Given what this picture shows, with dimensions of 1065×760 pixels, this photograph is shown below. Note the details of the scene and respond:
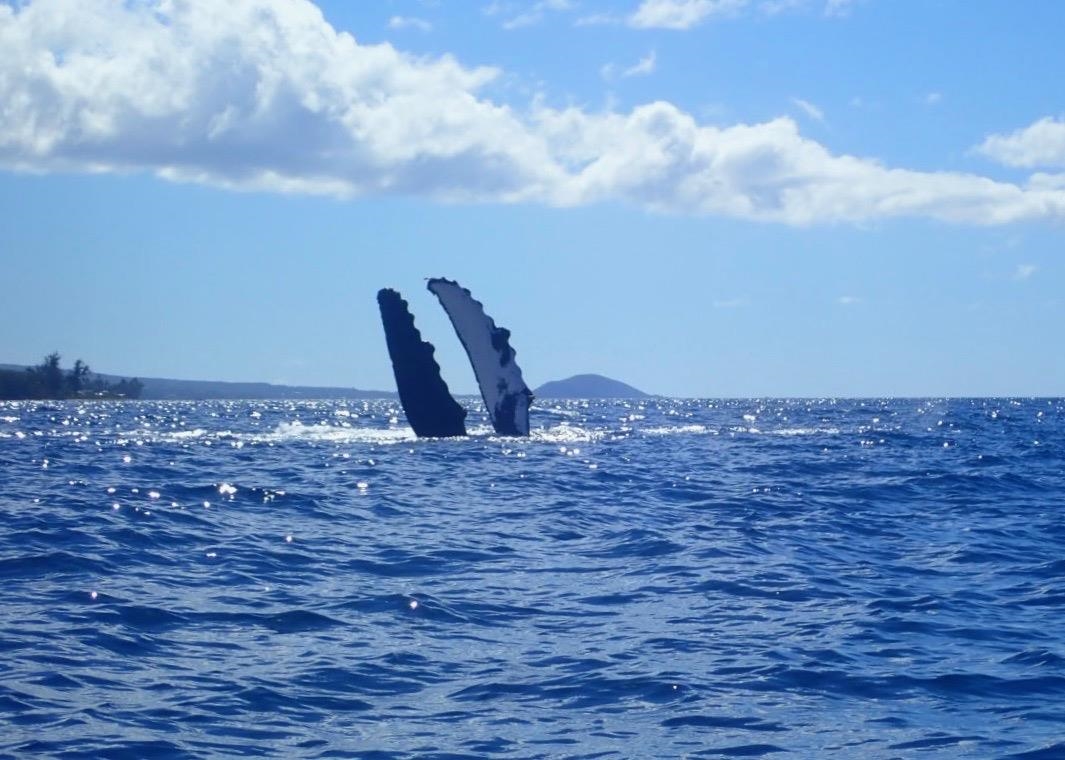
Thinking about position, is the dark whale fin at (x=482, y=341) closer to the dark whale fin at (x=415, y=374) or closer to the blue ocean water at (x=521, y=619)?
the dark whale fin at (x=415, y=374)

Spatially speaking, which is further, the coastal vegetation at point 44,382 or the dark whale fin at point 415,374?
the coastal vegetation at point 44,382

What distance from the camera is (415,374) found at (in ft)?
107

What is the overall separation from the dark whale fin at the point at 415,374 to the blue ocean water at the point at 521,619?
8.10 metres

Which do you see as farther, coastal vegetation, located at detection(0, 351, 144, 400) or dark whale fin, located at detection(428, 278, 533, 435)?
coastal vegetation, located at detection(0, 351, 144, 400)

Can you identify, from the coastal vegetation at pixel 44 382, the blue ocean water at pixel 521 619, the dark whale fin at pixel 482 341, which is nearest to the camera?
the blue ocean water at pixel 521 619

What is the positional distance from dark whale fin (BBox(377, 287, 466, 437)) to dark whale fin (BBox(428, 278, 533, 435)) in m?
0.86

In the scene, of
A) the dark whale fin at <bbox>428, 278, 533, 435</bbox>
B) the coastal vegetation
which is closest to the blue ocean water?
the dark whale fin at <bbox>428, 278, 533, 435</bbox>

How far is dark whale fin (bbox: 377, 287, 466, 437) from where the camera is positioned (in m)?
31.5

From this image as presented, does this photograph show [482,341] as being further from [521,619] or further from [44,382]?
[44,382]

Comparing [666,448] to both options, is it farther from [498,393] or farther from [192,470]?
[192,470]

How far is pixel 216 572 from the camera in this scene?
13.8 metres

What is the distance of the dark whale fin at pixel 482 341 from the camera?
31.2m

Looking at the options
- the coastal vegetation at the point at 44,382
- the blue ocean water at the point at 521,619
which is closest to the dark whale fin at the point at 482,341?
the blue ocean water at the point at 521,619

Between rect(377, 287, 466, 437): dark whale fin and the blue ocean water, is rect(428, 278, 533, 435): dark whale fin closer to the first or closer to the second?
rect(377, 287, 466, 437): dark whale fin
